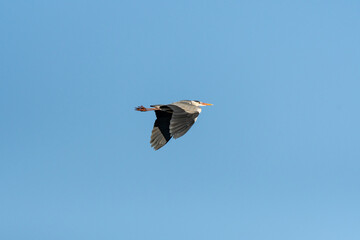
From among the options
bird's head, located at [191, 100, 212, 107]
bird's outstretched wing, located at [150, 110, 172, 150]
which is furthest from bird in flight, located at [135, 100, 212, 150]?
bird's head, located at [191, 100, 212, 107]

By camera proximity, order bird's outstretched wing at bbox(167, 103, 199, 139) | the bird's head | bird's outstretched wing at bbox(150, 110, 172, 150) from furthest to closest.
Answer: the bird's head, bird's outstretched wing at bbox(150, 110, 172, 150), bird's outstretched wing at bbox(167, 103, 199, 139)

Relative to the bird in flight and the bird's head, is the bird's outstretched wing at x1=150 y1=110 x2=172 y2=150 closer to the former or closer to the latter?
the bird in flight

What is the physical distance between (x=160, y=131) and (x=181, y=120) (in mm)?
3704

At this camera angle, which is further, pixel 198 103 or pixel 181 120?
pixel 198 103

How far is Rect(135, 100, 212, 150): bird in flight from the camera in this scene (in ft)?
101

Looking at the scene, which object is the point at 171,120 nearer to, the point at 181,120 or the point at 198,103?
the point at 181,120

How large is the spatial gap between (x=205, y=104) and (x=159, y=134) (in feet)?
18.8

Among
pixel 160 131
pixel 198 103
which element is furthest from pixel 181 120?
pixel 198 103

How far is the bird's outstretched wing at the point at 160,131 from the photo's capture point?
111ft

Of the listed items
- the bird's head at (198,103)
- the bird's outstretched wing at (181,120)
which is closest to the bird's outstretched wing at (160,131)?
the bird's head at (198,103)

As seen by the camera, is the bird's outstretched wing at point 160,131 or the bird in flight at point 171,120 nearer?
the bird in flight at point 171,120

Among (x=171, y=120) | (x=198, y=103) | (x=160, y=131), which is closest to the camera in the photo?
(x=171, y=120)

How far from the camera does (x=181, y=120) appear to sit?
102 feet

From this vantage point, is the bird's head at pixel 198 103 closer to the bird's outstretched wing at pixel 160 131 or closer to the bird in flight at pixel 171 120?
the bird in flight at pixel 171 120
